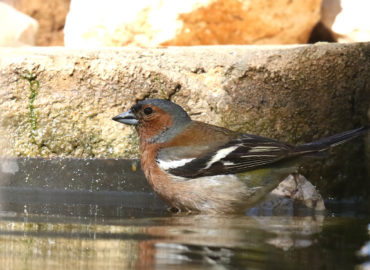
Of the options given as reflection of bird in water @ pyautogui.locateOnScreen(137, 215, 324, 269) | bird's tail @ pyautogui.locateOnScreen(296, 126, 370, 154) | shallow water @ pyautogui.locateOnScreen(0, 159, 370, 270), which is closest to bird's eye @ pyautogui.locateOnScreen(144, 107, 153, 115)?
shallow water @ pyautogui.locateOnScreen(0, 159, 370, 270)

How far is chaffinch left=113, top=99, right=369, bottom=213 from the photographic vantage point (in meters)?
5.03

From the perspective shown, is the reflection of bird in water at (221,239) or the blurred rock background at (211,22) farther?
the blurred rock background at (211,22)

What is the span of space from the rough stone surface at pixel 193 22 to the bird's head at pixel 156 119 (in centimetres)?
179

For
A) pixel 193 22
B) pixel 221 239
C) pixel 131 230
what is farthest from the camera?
pixel 193 22

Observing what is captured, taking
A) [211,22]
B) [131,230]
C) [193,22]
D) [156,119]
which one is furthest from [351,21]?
[131,230]

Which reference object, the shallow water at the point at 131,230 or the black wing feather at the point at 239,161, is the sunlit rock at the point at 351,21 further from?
the black wing feather at the point at 239,161

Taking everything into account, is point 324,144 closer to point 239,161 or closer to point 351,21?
point 239,161

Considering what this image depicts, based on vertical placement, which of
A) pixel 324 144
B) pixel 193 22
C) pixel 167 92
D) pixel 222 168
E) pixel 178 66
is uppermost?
pixel 193 22

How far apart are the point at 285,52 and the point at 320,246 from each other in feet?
8.67

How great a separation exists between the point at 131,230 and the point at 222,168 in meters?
1.32

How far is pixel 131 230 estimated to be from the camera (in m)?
3.85

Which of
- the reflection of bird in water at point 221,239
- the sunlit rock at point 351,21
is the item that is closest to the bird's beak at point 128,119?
the reflection of bird in water at point 221,239

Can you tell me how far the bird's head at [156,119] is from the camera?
5395mm

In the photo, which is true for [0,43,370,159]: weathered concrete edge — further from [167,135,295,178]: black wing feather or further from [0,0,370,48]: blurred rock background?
[0,0,370,48]: blurred rock background
